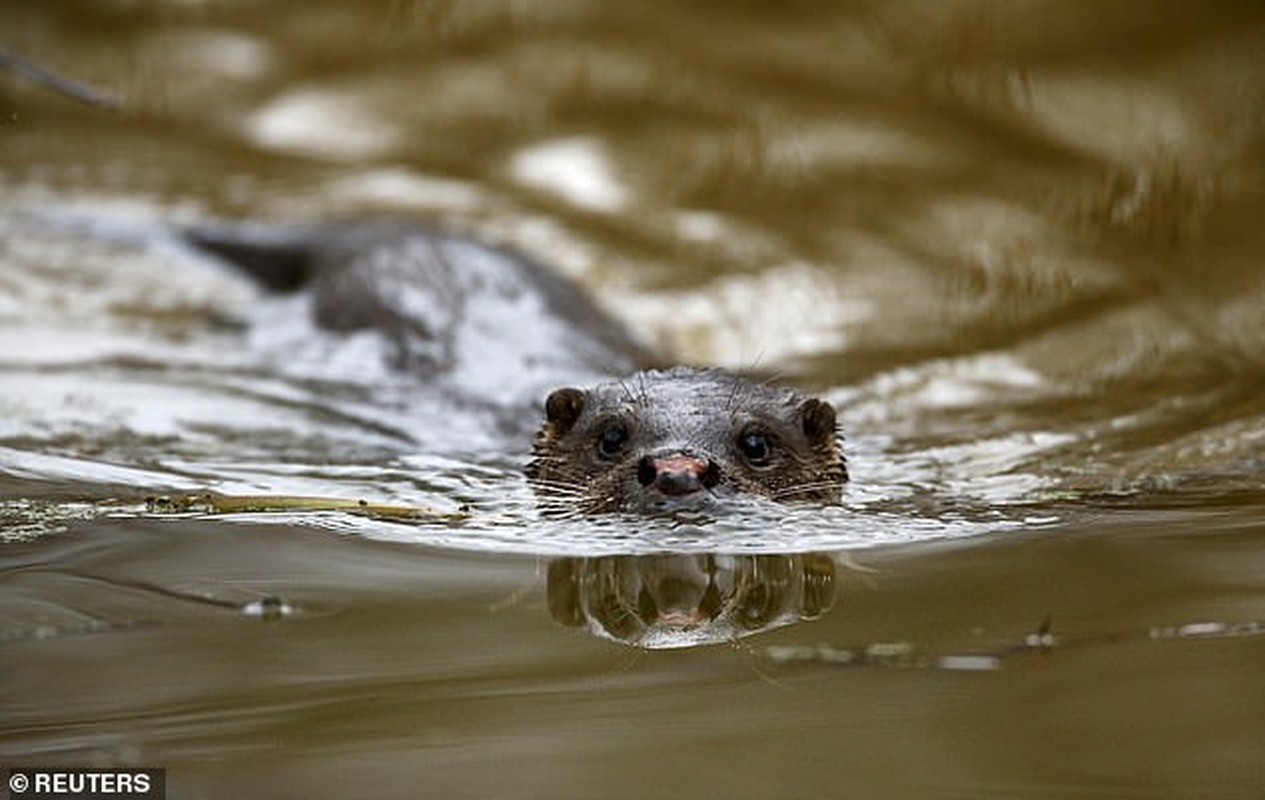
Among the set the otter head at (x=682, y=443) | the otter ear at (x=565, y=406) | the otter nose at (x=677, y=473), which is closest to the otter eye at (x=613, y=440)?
the otter head at (x=682, y=443)

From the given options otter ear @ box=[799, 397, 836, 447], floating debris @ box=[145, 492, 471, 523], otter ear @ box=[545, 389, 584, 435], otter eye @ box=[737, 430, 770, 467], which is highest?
otter ear @ box=[545, 389, 584, 435]

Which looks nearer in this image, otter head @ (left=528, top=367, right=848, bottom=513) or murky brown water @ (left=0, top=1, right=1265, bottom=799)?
murky brown water @ (left=0, top=1, right=1265, bottom=799)

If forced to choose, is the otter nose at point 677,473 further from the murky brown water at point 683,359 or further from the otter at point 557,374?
the murky brown water at point 683,359

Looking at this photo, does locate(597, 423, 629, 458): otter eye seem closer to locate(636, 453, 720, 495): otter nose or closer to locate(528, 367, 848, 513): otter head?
locate(528, 367, 848, 513): otter head

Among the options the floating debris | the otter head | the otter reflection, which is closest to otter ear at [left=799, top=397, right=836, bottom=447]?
the otter head

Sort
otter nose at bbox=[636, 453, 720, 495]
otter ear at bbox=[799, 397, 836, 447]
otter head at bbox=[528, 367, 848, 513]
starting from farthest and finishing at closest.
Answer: otter ear at bbox=[799, 397, 836, 447] → otter head at bbox=[528, 367, 848, 513] → otter nose at bbox=[636, 453, 720, 495]

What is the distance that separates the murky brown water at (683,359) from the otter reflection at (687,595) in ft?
0.04

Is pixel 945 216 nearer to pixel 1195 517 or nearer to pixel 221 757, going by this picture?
pixel 1195 517

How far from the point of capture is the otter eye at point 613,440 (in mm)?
3980

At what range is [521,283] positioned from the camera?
19.3ft

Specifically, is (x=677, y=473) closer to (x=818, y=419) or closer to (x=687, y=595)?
(x=687, y=595)

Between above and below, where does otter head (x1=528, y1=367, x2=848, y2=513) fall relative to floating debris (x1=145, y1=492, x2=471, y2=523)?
above

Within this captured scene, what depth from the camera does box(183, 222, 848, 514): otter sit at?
12.5ft

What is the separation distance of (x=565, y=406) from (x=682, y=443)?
1.62 ft
